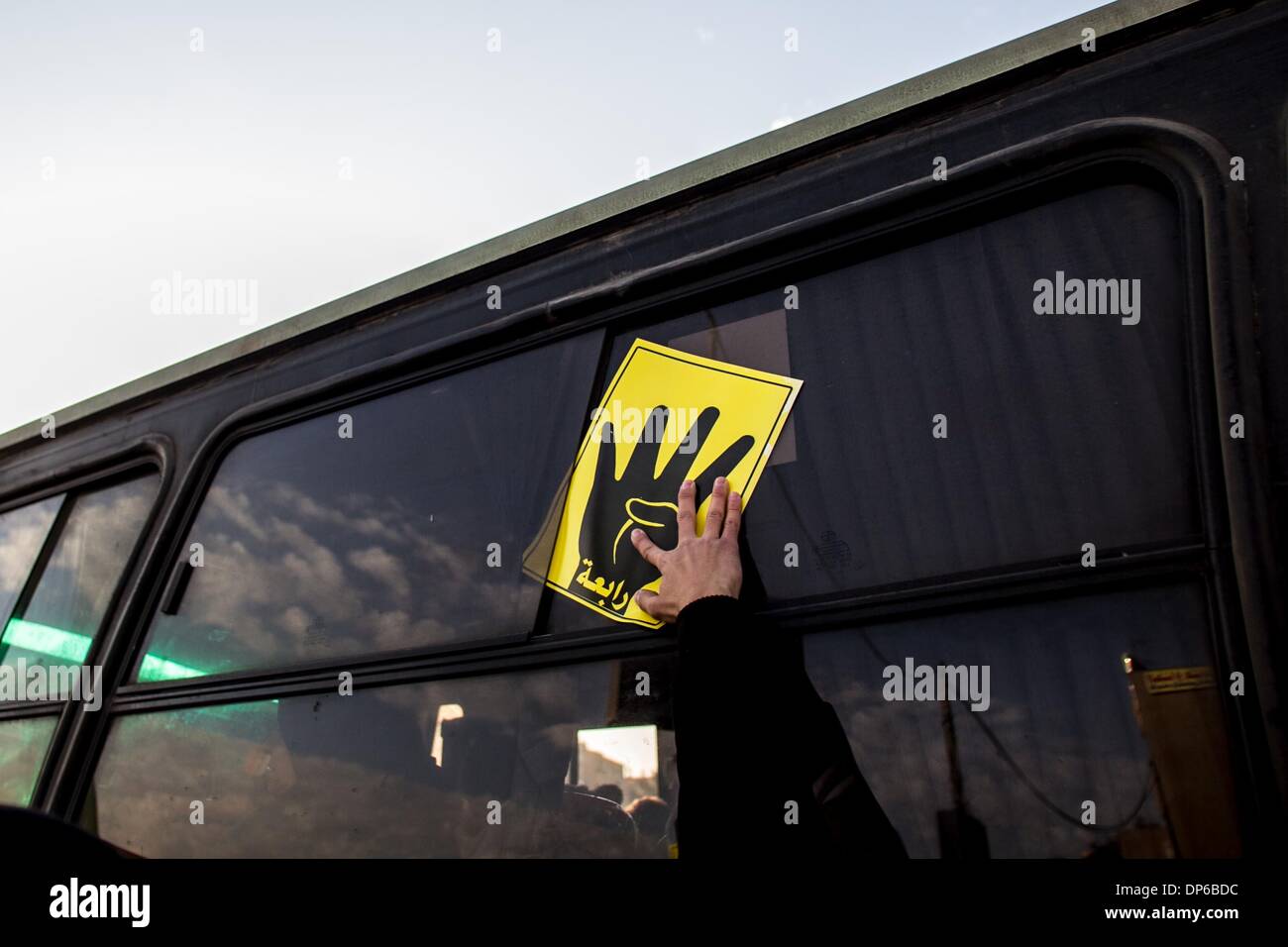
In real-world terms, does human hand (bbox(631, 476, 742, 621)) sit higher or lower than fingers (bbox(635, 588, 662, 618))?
higher

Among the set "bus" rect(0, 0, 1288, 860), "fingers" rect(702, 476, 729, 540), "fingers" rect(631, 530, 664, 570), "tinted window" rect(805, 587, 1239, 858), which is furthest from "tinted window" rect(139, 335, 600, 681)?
"tinted window" rect(805, 587, 1239, 858)

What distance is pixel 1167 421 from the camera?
1223mm

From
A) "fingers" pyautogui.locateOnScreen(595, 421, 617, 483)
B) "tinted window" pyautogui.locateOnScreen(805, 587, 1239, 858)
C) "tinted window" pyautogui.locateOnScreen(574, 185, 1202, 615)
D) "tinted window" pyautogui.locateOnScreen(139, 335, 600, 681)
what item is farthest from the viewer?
"tinted window" pyautogui.locateOnScreen(139, 335, 600, 681)

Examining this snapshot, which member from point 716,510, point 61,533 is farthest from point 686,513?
point 61,533

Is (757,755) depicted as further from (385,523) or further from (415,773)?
(385,523)

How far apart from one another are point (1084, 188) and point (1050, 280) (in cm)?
16

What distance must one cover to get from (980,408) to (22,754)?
8.38 feet

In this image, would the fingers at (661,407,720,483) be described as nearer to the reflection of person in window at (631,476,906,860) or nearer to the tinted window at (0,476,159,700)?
the reflection of person in window at (631,476,906,860)

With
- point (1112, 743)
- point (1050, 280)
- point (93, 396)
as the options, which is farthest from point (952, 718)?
point (93, 396)

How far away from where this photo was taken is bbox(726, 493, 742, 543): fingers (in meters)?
1.51

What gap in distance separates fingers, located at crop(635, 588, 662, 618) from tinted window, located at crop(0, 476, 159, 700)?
1.69 metres

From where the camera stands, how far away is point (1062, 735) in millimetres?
1152

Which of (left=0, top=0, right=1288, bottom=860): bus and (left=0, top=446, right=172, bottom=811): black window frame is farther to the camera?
(left=0, top=446, right=172, bottom=811): black window frame
